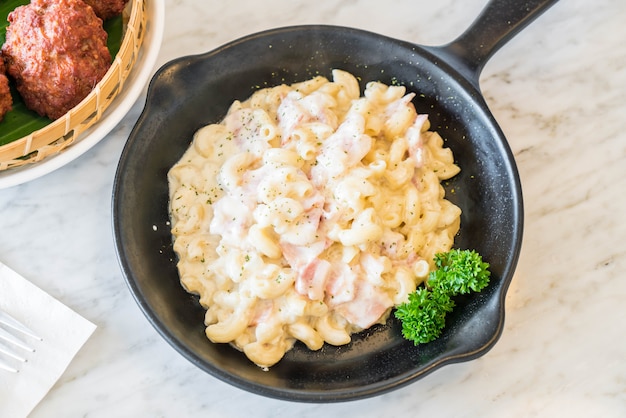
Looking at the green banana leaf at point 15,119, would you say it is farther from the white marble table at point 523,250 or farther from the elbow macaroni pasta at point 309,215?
the elbow macaroni pasta at point 309,215

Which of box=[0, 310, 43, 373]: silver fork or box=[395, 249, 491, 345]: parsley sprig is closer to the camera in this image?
box=[395, 249, 491, 345]: parsley sprig

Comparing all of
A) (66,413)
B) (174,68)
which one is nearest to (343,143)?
(174,68)

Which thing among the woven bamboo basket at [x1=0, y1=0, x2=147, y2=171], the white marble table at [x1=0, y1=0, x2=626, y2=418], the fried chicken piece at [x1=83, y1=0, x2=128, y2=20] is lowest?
the white marble table at [x1=0, y1=0, x2=626, y2=418]

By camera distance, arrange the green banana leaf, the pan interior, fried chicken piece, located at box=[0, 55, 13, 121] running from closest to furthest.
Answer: the pan interior, fried chicken piece, located at box=[0, 55, 13, 121], the green banana leaf

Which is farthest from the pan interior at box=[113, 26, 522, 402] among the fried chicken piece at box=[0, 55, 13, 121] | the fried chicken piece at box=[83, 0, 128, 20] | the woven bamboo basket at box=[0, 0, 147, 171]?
the fried chicken piece at box=[0, 55, 13, 121]

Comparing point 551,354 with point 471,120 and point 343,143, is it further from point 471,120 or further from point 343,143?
point 343,143

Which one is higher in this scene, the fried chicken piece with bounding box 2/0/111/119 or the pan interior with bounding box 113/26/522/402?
the fried chicken piece with bounding box 2/0/111/119

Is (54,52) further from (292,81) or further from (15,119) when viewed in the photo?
(292,81)

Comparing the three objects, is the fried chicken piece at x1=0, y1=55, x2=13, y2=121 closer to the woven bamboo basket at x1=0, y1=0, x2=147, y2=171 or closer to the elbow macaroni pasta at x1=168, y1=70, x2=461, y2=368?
the woven bamboo basket at x1=0, y1=0, x2=147, y2=171
